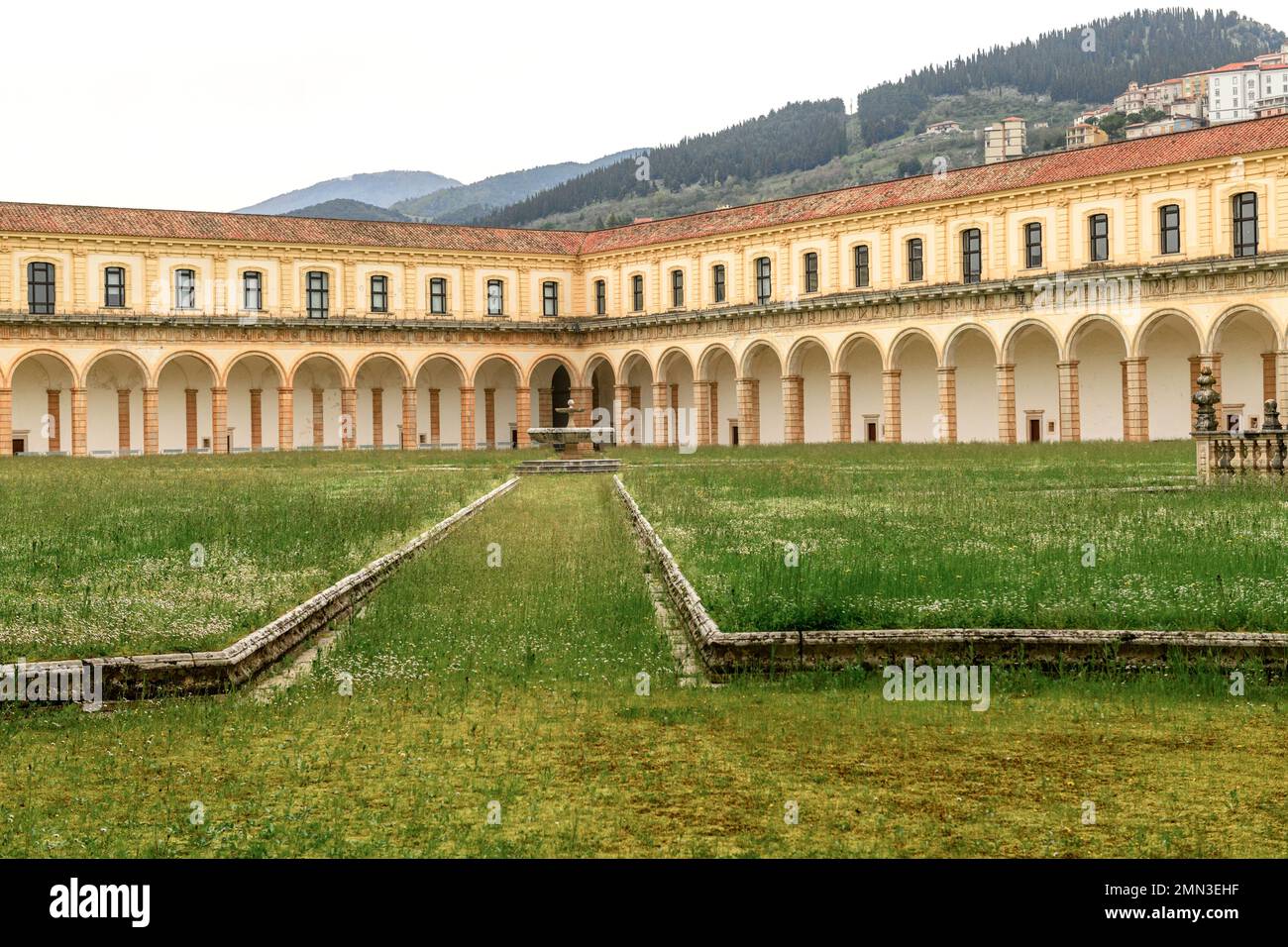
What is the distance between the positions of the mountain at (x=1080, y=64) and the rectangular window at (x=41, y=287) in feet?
443

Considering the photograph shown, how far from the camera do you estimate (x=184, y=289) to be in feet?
174

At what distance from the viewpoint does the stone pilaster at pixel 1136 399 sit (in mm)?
43938

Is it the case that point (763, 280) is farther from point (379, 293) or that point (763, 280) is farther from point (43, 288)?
point (43, 288)

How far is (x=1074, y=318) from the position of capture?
45.4m

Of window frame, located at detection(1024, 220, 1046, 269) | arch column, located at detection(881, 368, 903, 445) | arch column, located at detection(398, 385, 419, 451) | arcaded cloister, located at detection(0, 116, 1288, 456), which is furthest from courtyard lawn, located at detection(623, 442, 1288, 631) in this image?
arch column, located at detection(398, 385, 419, 451)

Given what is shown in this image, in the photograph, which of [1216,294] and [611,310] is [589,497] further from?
[611,310]

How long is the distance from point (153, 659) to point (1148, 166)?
4275 centimetres

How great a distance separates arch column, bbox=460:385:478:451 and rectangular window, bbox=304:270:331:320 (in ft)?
22.2

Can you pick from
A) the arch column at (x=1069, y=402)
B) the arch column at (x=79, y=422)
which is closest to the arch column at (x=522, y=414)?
the arch column at (x=79, y=422)

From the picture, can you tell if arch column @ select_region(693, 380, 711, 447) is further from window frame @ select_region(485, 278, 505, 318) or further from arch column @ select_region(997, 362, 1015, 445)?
arch column @ select_region(997, 362, 1015, 445)

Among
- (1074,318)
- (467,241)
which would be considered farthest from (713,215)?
(1074,318)

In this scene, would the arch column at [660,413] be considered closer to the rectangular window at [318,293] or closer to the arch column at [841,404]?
the arch column at [841,404]

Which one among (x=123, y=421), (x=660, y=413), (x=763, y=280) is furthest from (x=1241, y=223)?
(x=123, y=421)

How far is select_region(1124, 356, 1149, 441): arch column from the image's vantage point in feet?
144
